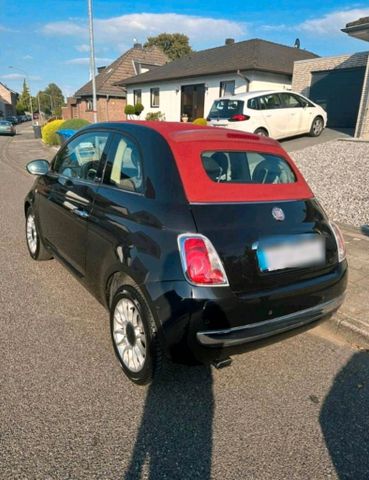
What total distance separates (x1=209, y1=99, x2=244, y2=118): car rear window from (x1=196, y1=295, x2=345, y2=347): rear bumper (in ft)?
29.1

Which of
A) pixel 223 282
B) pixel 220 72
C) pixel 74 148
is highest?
pixel 220 72

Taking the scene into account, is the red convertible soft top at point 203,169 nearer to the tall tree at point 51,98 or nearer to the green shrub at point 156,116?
the green shrub at point 156,116

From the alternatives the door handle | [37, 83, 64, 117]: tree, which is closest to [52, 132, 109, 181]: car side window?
the door handle

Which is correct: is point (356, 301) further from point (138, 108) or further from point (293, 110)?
point (138, 108)

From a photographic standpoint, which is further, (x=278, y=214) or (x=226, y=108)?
(x=226, y=108)

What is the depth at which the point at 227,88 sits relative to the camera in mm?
19500

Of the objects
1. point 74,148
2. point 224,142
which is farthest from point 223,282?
point 74,148

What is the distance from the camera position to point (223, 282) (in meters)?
2.13

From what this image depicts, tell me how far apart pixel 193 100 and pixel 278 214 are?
21.0m

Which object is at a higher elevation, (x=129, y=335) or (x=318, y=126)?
(x=318, y=126)

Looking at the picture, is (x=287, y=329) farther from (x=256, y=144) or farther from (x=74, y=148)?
(x=74, y=148)

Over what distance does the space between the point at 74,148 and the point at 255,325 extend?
250cm

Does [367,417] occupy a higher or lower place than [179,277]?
lower

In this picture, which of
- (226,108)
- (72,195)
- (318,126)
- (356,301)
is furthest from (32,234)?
(318,126)
